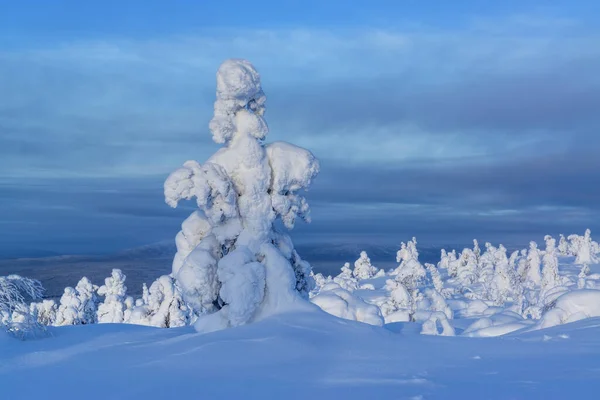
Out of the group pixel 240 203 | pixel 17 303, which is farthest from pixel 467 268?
pixel 17 303

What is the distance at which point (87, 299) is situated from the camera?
1762 inches

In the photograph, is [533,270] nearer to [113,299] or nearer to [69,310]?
[113,299]

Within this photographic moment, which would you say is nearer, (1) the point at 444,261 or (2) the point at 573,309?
(2) the point at 573,309

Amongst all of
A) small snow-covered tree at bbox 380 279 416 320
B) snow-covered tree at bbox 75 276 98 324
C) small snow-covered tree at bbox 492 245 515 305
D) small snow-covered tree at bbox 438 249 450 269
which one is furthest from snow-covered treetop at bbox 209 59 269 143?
small snow-covered tree at bbox 438 249 450 269

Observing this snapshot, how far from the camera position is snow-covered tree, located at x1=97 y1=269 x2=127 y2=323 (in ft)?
142

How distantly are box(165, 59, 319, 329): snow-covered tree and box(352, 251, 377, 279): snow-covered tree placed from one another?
246ft

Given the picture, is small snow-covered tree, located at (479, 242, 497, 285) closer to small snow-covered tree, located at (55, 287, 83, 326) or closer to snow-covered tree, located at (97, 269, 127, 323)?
snow-covered tree, located at (97, 269, 127, 323)

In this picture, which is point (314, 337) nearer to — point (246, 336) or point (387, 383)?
point (246, 336)

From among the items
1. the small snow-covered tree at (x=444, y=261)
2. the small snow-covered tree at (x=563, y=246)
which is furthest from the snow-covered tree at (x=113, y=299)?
the small snow-covered tree at (x=563, y=246)

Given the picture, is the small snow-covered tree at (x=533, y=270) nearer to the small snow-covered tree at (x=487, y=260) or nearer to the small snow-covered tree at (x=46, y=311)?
the small snow-covered tree at (x=487, y=260)

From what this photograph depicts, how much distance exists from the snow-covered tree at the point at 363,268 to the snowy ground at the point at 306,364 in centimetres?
7680

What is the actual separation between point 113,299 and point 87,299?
2.12 metres

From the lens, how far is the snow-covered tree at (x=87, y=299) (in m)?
43.7

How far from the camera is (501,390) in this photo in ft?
22.7
